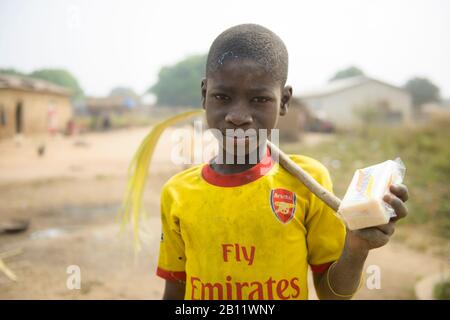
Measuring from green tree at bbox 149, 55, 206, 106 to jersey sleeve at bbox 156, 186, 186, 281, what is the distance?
137 feet

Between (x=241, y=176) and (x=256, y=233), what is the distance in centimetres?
20

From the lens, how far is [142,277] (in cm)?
384

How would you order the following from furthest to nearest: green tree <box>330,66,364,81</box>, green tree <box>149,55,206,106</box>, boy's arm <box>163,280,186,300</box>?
green tree <box>330,66,364,81</box>, green tree <box>149,55,206,106</box>, boy's arm <box>163,280,186,300</box>

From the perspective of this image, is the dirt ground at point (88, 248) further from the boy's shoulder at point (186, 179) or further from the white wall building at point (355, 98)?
the white wall building at point (355, 98)

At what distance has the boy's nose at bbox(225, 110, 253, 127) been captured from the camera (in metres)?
1.17

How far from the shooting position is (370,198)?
93cm

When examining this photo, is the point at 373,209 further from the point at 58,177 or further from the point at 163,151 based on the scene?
the point at 163,151

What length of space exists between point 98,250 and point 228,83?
151 inches

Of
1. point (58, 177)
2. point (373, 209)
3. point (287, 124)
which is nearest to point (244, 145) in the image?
point (373, 209)

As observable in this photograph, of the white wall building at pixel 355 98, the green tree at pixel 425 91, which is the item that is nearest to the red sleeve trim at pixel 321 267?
the white wall building at pixel 355 98

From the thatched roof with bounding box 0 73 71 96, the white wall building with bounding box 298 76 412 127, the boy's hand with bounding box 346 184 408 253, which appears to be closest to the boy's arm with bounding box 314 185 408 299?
the boy's hand with bounding box 346 184 408 253

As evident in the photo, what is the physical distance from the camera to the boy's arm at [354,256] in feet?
3.17

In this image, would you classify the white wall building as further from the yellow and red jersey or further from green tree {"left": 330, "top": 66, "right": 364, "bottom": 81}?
the yellow and red jersey
